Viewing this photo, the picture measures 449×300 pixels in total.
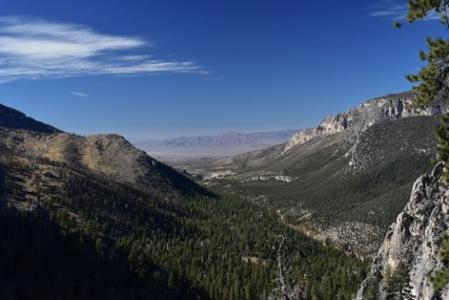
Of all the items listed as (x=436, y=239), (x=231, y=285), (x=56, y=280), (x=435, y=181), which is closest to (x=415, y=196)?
(x=435, y=181)

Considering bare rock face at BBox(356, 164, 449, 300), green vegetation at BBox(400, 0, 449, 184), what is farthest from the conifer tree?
bare rock face at BBox(356, 164, 449, 300)

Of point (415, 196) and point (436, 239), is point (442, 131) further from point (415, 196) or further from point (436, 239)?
point (415, 196)

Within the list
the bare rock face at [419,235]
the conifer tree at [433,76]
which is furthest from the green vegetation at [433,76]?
the bare rock face at [419,235]

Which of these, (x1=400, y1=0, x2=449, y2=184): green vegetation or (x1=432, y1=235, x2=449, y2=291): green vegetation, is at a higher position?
(x1=400, y1=0, x2=449, y2=184): green vegetation

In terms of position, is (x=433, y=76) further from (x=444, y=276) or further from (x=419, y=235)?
(x=419, y=235)

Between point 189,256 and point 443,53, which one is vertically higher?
point 443,53

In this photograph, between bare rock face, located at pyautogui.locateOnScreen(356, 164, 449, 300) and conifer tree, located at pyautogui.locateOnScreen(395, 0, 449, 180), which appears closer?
conifer tree, located at pyautogui.locateOnScreen(395, 0, 449, 180)

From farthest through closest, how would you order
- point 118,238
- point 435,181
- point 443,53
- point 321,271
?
1. point 118,238
2. point 321,271
3. point 435,181
4. point 443,53

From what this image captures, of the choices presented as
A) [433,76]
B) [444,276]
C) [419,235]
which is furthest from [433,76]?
[419,235]

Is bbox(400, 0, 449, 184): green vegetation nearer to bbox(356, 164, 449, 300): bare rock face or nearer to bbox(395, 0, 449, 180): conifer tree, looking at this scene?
bbox(395, 0, 449, 180): conifer tree
